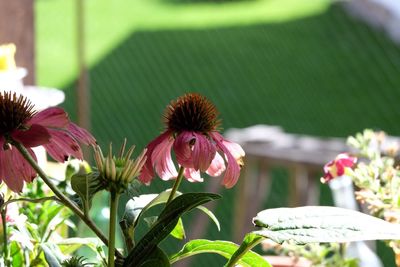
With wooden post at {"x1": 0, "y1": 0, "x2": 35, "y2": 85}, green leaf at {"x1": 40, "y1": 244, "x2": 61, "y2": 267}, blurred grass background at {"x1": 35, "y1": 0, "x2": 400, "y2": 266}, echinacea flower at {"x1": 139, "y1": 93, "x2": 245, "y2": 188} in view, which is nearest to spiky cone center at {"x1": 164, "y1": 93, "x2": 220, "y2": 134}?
echinacea flower at {"x1": 139, "y1": 93, "x2": 245, "y2": 188}

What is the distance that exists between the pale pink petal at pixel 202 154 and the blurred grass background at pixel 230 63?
3.58 meters

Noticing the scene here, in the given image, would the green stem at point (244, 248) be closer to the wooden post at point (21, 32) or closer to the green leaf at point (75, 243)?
the green leaf at point (75, 243)

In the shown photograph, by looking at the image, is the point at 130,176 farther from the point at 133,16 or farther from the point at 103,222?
→ the point at 133,16

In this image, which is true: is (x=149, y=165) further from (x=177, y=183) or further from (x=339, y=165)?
(x=339, y=165)

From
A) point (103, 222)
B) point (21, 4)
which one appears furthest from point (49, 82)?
point (103, 222)

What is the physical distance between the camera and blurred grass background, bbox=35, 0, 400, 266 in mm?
5074

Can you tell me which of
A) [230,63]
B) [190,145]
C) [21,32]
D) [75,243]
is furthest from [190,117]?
[230,63]

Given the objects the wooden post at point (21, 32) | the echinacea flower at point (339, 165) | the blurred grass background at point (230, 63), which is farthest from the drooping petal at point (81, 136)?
the blurred grass background at point (230, 63)

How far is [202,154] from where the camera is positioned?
0.50 meters

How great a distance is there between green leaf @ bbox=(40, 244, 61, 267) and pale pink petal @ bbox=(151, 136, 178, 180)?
79 mm

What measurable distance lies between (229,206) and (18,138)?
3192 mm

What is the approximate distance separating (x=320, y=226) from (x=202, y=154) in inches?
3.0

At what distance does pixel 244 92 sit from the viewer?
18.2ft

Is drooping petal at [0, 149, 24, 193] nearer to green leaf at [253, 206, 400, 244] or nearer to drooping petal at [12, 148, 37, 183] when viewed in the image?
drooping petal at [12, 148, 37, 183]
